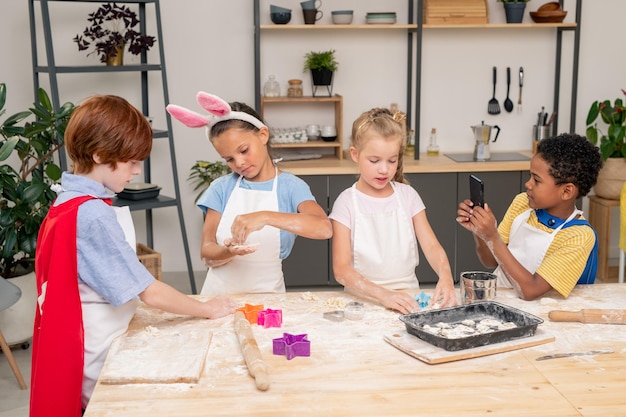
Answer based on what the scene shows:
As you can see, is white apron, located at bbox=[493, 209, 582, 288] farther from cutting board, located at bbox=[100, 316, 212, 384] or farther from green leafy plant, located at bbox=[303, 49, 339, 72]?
green leafy plant, located at bbox=[303, 49, 339, 72]

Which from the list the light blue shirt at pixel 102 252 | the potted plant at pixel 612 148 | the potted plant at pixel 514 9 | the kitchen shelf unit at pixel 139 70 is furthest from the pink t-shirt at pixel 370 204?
the potted plant at pixel 514 9

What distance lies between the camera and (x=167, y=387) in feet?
5.18

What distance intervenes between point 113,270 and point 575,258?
4.17ft

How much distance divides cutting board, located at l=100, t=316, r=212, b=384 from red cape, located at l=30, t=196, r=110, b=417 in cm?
11

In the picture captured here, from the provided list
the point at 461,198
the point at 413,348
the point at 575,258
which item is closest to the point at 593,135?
the point at 461,198

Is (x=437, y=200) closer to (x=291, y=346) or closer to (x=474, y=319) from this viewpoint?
(x=474, y=319)

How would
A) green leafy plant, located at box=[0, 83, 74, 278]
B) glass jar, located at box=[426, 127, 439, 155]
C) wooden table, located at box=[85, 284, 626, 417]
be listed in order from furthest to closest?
glass jar, located at box=[426, 127, 439, 155] → green leafy plant, located at box=[0, 83, 74, 278] → wooden table, located at box=[85, 284, 626, 417]

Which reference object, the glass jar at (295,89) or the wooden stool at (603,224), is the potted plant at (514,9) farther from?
the glass jar at (295,89)

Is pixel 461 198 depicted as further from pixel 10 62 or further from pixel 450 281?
pixel 10 62

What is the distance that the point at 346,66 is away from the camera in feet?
16.1

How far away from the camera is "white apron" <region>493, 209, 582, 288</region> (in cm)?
235

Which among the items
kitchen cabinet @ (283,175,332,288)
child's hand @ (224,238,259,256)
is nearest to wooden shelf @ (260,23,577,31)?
kitchen cabinet @ (283,175,332,288)

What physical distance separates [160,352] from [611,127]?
3580mm

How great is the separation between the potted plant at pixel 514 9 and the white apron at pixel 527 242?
2567 millimetres
